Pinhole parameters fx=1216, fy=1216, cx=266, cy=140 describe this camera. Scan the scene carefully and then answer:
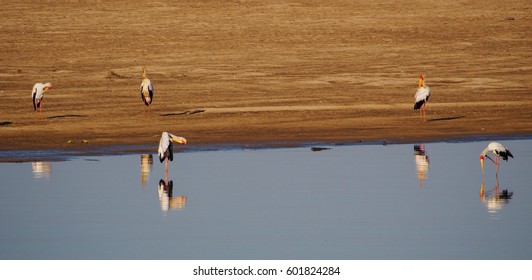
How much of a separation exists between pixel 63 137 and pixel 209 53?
11.8 m

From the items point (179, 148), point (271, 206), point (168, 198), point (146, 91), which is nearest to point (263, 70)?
point (146, 91)

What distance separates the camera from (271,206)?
1279cm

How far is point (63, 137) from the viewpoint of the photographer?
19.2 m

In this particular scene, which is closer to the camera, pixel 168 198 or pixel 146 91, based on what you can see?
pixel 168 198

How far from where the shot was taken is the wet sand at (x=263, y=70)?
2005 centimetres

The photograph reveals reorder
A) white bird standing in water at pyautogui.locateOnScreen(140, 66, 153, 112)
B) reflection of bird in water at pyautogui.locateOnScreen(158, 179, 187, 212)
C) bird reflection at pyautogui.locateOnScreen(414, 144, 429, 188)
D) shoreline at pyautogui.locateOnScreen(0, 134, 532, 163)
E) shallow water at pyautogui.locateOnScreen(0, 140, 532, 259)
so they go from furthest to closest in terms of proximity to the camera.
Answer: white bird standing in water at pyautogui.locateOnScreen(140, 66, 153, 112) → shoreline at pyautogui.locateOnScreen(0, 134, 532, 163) → bird reflection at pyautogui.locateOnScreen(414, 144, 429, 188) → reflection of bird in water at pyautogui.locateOnScreen(158, 179, 187, 212) → shallow water at pyautogui.locateOnScreen(0, 140, 532, 259)

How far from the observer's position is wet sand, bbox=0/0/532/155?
2005cm

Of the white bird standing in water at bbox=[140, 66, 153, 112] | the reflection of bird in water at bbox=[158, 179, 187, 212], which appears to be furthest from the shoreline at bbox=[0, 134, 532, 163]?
the white bird standing in water at bbox=[140, 66, 153, 112]

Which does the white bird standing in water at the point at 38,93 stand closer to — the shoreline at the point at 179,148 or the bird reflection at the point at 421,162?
the shoreline at the point at 179,148

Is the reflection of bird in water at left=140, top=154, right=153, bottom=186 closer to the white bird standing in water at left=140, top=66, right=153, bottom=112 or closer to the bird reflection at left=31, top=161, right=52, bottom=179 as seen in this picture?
the bird reflection at left=31, top=161, right=52, bottom=179

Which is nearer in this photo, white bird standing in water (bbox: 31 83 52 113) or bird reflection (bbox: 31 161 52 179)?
bird reflection (bbox: 31 161 52 179)

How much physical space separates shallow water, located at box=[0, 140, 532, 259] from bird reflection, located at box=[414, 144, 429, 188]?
0.03 m

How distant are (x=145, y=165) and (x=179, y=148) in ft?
5.45

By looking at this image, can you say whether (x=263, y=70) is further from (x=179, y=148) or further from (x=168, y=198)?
(x=168, y=198)
